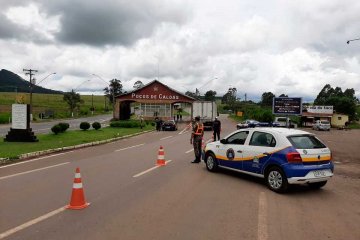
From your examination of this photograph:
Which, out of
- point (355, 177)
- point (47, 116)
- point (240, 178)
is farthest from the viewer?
point (47, 116)

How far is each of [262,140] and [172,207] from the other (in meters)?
3.81

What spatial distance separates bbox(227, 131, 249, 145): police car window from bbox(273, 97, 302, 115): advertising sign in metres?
31.7

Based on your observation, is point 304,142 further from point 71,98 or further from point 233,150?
point 71,98

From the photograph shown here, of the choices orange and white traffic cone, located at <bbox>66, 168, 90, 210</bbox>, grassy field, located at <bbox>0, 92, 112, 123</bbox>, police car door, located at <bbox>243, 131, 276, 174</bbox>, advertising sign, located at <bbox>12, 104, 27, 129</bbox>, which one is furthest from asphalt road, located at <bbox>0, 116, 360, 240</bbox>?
grassy field, located at <bbox>0, 92, 112, 123</bbox>

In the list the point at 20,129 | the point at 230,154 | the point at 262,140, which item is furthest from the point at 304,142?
the point at 20,129

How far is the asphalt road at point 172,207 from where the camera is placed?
6355 millimetres

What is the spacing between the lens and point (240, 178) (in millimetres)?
11695

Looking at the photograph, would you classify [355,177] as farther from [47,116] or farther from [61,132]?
[47,116]

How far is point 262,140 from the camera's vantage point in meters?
10.6

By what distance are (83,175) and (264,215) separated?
632cm

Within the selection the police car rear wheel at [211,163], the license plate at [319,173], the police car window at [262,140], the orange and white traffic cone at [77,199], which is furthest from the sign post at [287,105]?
the orange and white traffic cone at [77,199]

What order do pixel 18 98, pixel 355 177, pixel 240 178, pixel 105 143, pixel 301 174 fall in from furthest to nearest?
pixel 105 143, pixel 18 98, pixel 355 177, pixel 240 178, pixel 301 174

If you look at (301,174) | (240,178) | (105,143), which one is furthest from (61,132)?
(301,174)

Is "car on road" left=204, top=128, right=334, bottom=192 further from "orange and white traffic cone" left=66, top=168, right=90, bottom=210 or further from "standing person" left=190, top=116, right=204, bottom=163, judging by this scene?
"orange and white traffic cone" left=66, top=168, right=90, bottom=210
